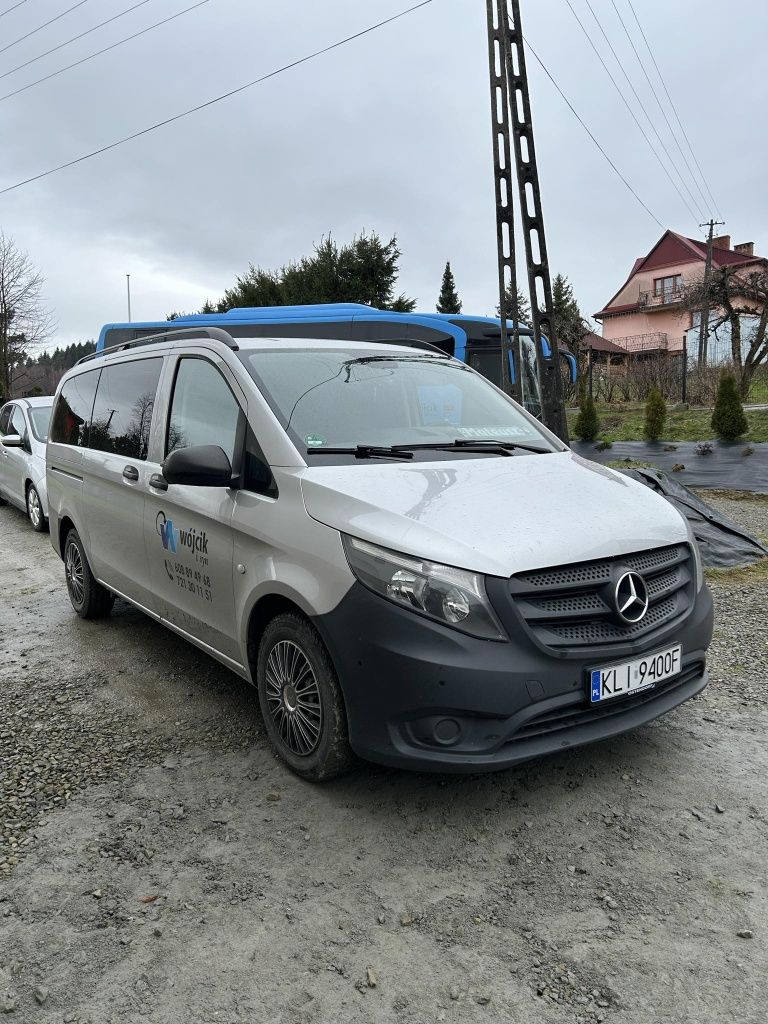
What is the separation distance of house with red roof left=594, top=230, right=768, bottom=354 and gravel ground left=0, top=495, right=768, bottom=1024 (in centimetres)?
4943

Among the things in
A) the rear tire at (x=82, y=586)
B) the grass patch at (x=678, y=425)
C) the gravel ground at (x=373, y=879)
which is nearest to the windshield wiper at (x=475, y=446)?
the gravel ground at (x=373, y=879)

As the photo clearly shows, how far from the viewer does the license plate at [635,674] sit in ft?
8.81

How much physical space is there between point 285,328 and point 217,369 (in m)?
15.9

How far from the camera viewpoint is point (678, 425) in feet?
57.5

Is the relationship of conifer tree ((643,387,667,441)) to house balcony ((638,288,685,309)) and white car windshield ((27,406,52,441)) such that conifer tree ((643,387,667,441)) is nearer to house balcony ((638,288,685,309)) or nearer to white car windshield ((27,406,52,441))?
white car windshield ((27,406,52,441))

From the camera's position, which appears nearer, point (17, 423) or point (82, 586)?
point (82, 586)

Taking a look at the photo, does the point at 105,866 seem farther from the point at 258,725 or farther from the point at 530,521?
the point at 530,521

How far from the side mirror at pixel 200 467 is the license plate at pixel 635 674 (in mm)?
1703

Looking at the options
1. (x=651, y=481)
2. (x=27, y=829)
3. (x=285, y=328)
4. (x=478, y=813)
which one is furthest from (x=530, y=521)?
(x=285, y=328)

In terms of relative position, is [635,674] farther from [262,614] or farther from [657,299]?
[657,299]

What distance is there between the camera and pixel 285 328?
19.0 m

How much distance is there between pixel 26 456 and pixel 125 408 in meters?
5.70

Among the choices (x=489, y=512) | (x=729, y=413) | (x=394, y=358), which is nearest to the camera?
(x=489, y=512)

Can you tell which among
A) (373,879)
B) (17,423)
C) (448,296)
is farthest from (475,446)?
(448,296)
